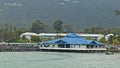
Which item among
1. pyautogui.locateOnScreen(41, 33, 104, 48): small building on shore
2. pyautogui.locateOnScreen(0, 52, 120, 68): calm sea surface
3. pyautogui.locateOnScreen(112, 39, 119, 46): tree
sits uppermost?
→ pyautogui.locateOnScreen(0, 52, 120, 68): calm sea surface

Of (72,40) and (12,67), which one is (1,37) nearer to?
(72,40)

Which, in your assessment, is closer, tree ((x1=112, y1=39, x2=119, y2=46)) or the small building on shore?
the small building on shore

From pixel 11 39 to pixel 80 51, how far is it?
62809mm

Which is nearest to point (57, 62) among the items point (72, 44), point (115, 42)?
point (72, 44)

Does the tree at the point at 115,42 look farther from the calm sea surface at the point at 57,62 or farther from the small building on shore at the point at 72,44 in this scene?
the calm sea surface at the point at 57,62

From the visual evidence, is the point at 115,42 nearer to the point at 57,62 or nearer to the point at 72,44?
the point at 72,44

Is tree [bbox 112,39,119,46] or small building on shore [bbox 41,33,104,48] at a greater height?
small building on shore [bbox 41,33,104,48]

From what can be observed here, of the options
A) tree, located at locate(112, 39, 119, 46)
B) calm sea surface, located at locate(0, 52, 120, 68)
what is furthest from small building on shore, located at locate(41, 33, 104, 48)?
calm sea surface, located at locate(0, 52, 120, 68)

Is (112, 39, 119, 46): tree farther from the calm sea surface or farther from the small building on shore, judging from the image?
the calm sea surface

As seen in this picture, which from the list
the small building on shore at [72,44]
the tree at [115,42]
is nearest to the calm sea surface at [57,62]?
the small building on shore at [72,44]

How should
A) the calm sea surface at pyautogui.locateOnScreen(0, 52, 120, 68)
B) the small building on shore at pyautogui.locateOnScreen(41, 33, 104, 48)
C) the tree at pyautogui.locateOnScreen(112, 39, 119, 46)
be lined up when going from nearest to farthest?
Result: the calm sea surface at pyautogui.locateOnScreen(0, 52, 120, 68) < the small building on shore at pyautogui.locateOnScreen(41, 33, 104, 48) < the tree at pyautogui.locateOnScreen(112, 39, 119, 46)

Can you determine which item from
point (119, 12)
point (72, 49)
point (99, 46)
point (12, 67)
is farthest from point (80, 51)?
point (12, 67)

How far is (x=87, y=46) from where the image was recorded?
462 feet

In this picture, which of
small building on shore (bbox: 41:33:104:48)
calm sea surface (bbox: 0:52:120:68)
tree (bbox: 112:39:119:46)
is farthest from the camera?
tree (bbox: 112:39:119:46)
